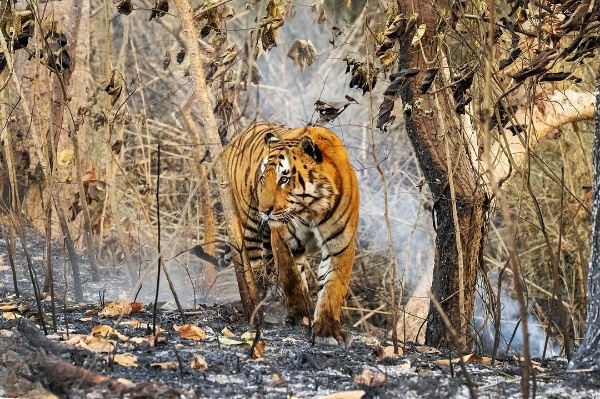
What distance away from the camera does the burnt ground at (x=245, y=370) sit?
11.6ft

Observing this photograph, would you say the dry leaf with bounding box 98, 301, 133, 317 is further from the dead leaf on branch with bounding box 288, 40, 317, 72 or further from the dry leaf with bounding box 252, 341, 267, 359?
the dead leaf on branch with bounding box 288, 40, 317, 72

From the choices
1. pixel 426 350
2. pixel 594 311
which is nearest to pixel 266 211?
pixel 426 350

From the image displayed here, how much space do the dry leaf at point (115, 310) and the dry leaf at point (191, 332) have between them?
2.32 ft

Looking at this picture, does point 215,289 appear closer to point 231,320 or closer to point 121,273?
point 121,273

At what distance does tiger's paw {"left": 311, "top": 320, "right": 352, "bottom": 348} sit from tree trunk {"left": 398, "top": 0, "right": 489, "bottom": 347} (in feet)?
2.41

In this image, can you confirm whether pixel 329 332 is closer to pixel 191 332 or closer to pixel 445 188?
pixel 191 332

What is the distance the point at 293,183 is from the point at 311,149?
0.23m

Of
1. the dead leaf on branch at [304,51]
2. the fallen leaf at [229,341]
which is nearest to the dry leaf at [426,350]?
the fallen leaf at [229,341]

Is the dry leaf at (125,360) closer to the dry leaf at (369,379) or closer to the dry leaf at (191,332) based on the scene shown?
the dry leaf at (191,332)

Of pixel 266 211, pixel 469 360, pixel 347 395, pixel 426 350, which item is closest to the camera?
pixel 347 395

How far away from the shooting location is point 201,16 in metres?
5.14

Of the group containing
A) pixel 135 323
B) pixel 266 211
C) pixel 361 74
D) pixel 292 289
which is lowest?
pixel 135 323

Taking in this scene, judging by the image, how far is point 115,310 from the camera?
5406 millimetres

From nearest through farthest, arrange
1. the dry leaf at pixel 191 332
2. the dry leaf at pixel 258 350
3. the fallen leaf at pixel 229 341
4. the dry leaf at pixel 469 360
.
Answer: the dry leaf at pixel 258 350, the dry leaf at pixel 469 360, the fallen leaf at pixel 229 341, the dry leaf at pixel 191 332
